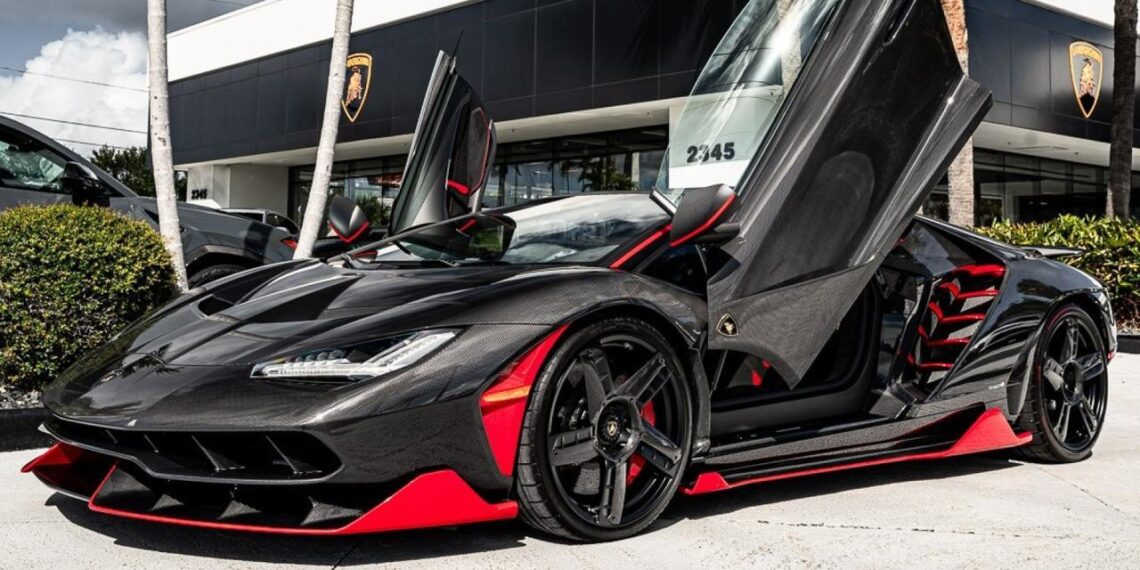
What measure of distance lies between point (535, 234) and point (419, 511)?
1.34 metres

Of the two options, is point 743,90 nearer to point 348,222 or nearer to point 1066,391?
point 348,222

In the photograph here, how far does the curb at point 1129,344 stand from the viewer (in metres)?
9.59

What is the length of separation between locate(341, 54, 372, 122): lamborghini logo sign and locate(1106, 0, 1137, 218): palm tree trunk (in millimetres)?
15102

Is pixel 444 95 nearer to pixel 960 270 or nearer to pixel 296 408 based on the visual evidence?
pixel 960 270

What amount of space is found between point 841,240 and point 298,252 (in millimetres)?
5309

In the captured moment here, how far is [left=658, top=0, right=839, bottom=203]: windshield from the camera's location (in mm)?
3736

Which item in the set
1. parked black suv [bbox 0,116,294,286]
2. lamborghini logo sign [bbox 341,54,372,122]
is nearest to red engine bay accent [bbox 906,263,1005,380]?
parked black suv [bbox 0,116,294,286]

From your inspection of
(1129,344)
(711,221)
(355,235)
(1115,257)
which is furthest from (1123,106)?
(711,221)

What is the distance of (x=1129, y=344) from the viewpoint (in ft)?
31.8

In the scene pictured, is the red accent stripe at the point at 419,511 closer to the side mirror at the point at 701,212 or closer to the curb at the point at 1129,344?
the side mirror at the point at 701,212

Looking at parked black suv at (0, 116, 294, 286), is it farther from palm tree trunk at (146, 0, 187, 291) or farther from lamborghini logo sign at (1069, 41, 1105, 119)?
lamborghini logo sign at (1069, 41, 1105, 119)

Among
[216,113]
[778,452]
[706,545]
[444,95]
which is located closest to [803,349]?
[778,452]

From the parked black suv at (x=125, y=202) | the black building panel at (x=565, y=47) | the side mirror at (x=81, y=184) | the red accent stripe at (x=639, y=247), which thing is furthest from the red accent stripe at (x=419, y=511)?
the black building panel at (x=565, y=47)

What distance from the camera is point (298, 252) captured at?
8047 mm
